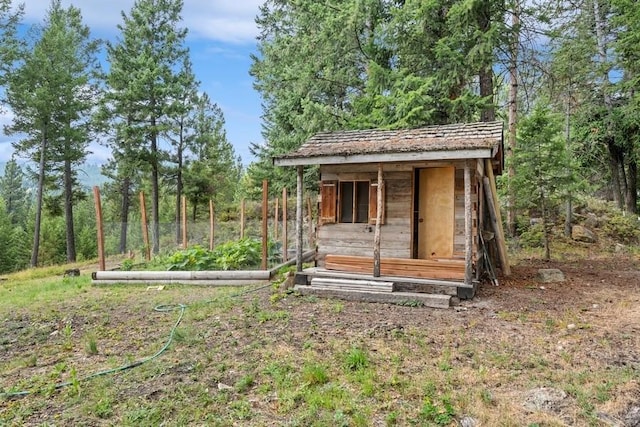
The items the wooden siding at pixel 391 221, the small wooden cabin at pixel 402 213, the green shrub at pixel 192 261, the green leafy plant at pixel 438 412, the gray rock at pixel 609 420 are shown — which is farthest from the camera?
the green shrub at pixel 192 261

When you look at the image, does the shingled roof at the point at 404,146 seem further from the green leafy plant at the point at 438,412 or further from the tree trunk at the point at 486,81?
the green leafy plant at the point at 438,412

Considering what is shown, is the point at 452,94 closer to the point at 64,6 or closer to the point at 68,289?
the point at 68,289

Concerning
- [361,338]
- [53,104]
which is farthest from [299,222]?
[53,104]

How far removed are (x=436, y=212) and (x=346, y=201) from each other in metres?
1.87

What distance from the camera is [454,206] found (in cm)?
→ 808

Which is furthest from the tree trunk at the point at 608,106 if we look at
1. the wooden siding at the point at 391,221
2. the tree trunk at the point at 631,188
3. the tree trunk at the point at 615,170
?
the wooden siding at the point at 391,221

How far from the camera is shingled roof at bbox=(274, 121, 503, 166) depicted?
6.97 m

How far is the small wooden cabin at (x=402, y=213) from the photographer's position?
7.33 meters

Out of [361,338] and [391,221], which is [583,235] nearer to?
[391,221]

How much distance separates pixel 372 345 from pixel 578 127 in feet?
54.7

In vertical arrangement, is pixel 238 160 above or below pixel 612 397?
above

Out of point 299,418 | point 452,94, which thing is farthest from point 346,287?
point 452,94

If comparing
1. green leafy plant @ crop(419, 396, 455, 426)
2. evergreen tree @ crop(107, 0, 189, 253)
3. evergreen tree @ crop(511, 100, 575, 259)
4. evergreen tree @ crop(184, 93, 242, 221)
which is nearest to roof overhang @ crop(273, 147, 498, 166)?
green leafy plant @ crop(419, 396, 455, 426)

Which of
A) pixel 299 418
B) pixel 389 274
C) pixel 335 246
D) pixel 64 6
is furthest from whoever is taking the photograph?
pixel 64 6
